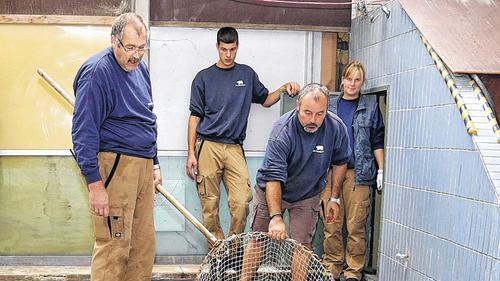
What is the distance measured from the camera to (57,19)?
5133 mm

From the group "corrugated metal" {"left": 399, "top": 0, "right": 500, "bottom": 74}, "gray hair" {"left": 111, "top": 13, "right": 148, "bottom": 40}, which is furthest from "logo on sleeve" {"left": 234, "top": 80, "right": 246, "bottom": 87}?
"gray hair" {"left": 111, "top": 13, "right": 148, "bottom": 40}

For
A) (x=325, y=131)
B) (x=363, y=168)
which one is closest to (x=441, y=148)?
(x=325, y=131)

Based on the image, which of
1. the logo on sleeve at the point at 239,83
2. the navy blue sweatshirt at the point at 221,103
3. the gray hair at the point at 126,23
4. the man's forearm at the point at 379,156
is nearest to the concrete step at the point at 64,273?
the navy blue sweatshirt at the point at 221,103

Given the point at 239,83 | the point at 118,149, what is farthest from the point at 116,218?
the point at 239,83

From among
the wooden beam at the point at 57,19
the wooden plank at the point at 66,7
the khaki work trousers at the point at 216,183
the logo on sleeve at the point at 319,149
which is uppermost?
the wooden plank at the point at 66,7

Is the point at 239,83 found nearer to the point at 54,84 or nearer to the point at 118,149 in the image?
the point at 54,84

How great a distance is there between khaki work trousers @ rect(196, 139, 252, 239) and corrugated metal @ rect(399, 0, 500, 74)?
69.4 inches

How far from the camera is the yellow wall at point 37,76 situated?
5.17 meters

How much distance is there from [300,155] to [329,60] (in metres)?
1.60

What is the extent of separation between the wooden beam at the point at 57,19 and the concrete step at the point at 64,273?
1926 millimetres

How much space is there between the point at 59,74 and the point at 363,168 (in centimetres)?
250

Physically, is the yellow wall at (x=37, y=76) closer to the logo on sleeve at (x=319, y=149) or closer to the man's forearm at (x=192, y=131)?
the man's forearm at (x=192, y=131)

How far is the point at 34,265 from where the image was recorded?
17.2ft

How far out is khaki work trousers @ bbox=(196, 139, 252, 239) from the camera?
506cm
